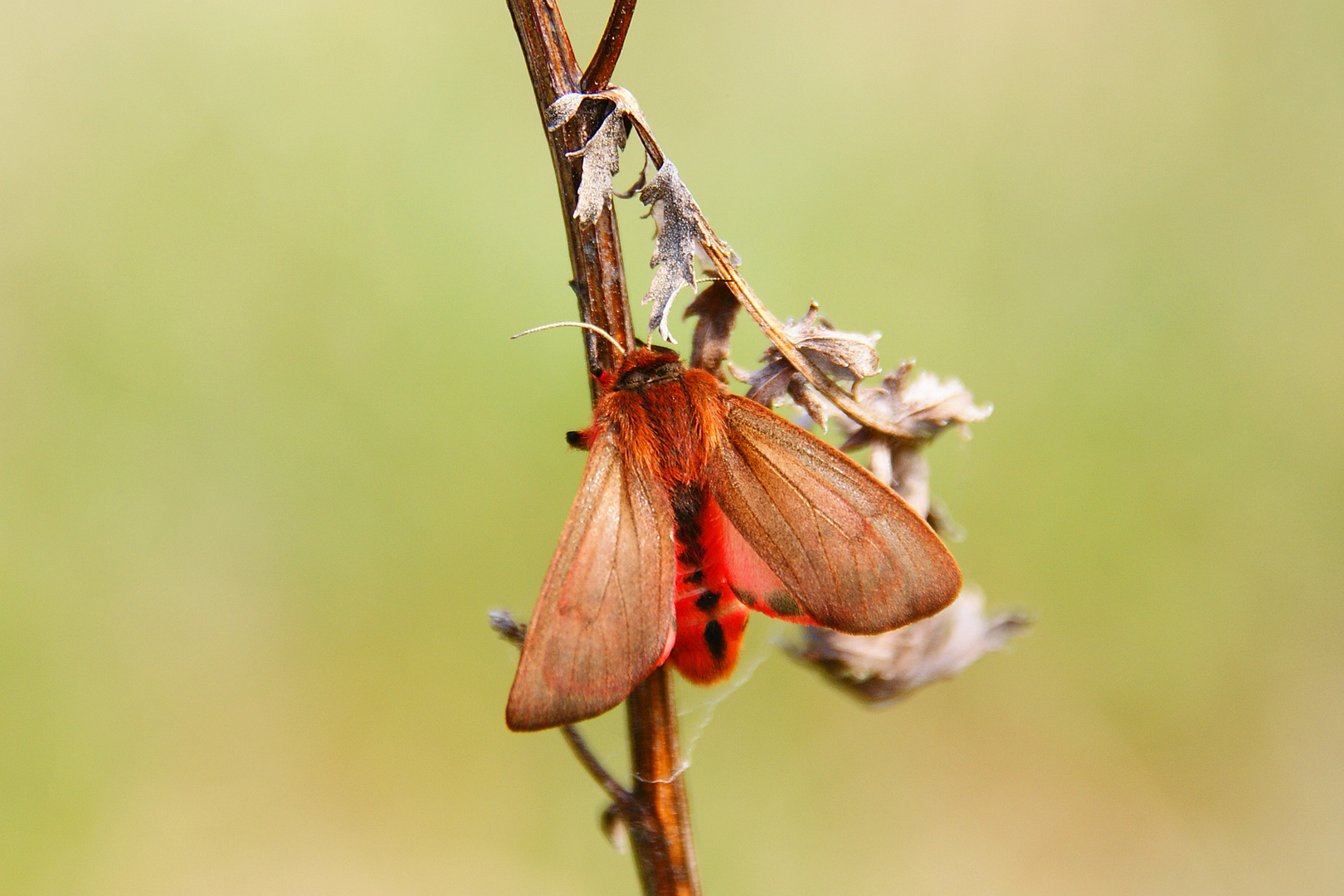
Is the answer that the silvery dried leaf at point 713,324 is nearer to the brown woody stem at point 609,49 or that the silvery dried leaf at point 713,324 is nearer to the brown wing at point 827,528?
the brown wing at point 827,528

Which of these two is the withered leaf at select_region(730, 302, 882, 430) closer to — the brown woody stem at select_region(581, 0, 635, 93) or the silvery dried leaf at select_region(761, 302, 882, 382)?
the silvery dried leaf at select_region(761, 302, 882, 382)

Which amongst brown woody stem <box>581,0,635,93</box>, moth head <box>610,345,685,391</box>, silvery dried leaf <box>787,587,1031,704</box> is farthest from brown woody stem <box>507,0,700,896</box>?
silvery dried leaf <box>787,587,1031,704</box>

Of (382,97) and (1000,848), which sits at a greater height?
(382,97)

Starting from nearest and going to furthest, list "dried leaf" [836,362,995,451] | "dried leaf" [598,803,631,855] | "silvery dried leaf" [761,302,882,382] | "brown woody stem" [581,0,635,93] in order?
"brown woody stem" [581,0,635,93] < "dried leaf" [598,803,631,855] < "silvery dried leaf" [761,302,882,382] < "dried leaf" [836,362,995,451]

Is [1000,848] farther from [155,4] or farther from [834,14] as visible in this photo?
[155,4]

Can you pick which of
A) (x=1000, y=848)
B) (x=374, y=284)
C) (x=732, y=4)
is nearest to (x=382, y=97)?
(x=374, y=284)

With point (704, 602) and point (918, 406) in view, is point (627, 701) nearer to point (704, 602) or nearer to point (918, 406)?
point (704, 602)
